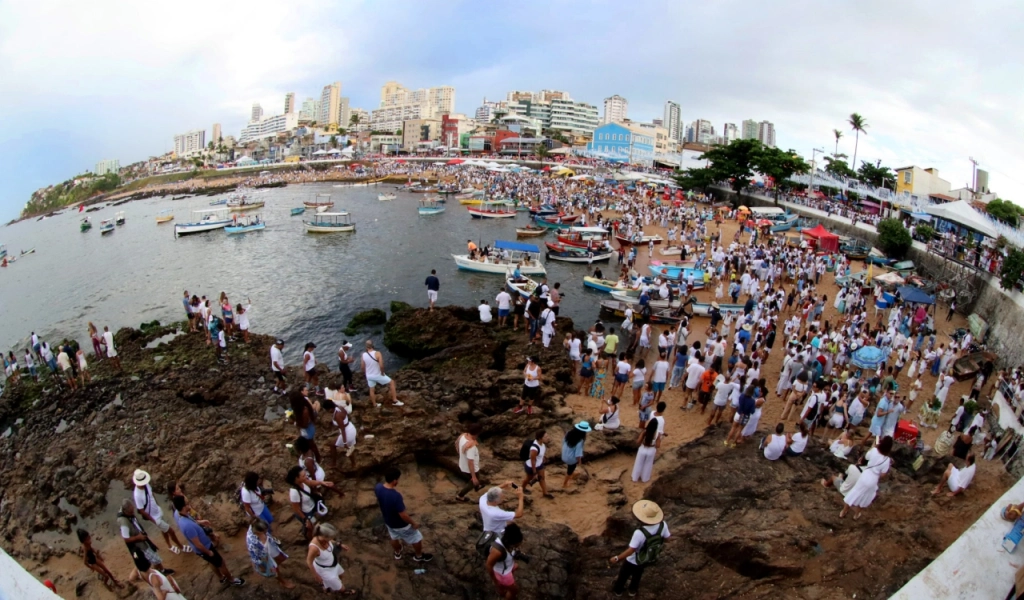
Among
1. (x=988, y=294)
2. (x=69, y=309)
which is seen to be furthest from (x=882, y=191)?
(x=69, y=309)

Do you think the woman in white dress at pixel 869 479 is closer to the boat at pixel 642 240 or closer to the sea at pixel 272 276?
the sea at pixel 272 276

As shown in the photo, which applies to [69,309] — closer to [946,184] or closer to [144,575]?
[144,575]

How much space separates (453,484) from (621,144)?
9275cm

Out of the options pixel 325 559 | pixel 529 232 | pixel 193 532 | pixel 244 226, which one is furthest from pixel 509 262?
pixel 244 226

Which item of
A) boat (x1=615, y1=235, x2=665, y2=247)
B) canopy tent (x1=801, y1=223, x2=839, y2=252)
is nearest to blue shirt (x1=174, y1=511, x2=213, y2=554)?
boat (x1=615, y1=235, x2=665, y2=247)

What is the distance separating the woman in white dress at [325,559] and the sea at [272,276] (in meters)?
13.4

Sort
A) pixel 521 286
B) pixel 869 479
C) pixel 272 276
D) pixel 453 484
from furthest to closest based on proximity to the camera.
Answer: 1. pixel 272 276
2. pixel 521 286
3. pixel 453 484
4. pixel 869 479

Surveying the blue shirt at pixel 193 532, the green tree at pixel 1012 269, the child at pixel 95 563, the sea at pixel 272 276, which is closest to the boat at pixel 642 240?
the sea at pixel 272 276

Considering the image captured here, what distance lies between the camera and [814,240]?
31766 mm

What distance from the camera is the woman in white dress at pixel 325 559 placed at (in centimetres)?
590

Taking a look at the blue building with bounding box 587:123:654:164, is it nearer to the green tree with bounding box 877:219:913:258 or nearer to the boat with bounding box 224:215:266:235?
the green tree with bounding box 877:219:913:258

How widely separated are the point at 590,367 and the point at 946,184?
A: 54849 mm

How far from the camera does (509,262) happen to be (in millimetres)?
30000

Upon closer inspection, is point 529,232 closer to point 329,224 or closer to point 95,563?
point 329,224
